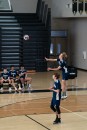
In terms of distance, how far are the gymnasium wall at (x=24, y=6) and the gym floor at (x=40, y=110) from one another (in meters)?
11.6

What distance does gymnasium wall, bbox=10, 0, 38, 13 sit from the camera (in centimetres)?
3707

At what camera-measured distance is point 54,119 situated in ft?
55.0

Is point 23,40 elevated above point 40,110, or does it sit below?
above

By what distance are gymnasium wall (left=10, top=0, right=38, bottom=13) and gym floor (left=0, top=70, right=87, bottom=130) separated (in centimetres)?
1161

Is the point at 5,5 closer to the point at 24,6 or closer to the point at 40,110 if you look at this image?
the point at 24,6

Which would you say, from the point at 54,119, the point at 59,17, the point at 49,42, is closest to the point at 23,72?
the point at 54,119

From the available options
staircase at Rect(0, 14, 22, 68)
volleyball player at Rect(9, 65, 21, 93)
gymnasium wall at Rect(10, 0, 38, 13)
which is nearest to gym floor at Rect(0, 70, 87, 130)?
volleyball player at Rect(9, 65, 21, 93)

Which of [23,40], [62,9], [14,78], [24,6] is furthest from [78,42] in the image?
[14,78]

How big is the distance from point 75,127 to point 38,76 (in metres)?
17.7

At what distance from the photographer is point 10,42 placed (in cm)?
3584

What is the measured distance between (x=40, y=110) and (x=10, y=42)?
→ 17.6 m

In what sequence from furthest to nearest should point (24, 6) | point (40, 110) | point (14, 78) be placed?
point (24, 6), point (14, 78), point (40, 110)

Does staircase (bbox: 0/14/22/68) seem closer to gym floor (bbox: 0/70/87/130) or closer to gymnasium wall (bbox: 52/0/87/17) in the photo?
gymnasium wall (bbox: 52/0/87/17)

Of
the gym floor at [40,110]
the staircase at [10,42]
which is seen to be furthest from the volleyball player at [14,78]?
the staircase at [10,42]
